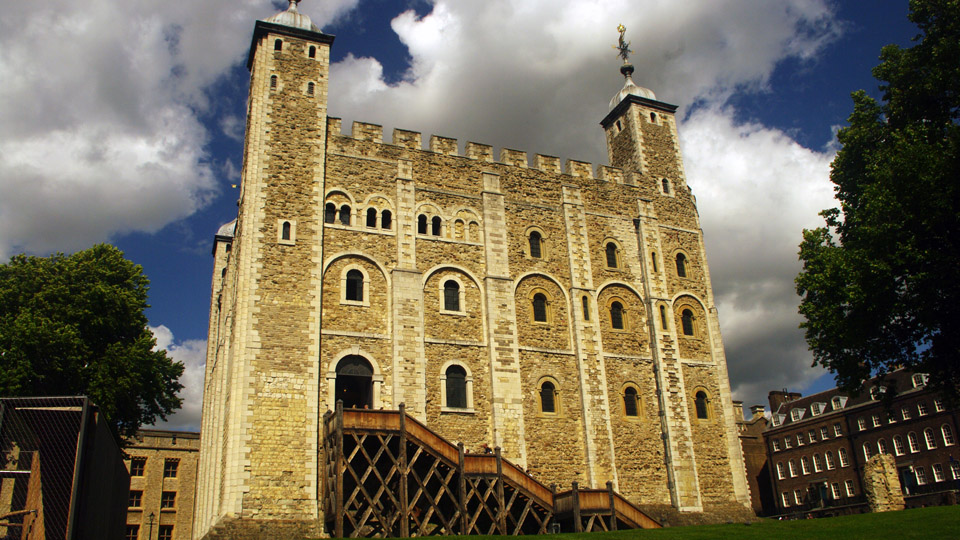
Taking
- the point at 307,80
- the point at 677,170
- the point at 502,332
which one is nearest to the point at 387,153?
the point at 307,80

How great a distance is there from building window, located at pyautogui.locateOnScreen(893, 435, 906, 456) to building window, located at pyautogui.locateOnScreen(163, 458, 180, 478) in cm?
4459

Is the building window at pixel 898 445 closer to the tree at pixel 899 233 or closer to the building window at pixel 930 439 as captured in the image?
the building window at pixel 930 439

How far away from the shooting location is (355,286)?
25609mm

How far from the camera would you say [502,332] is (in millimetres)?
26969

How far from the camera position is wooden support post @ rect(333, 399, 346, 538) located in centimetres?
1933

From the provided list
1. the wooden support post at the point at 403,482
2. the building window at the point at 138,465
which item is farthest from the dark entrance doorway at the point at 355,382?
the building window at the point at 138,465

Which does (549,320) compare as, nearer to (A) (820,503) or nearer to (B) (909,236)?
(B) (909,236)

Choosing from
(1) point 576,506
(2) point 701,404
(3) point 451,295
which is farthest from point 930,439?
(3) point 451,295

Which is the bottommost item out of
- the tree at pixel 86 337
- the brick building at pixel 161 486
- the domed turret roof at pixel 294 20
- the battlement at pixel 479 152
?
the brick building at pixel 161 486

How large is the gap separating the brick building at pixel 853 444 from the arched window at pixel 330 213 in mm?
29154

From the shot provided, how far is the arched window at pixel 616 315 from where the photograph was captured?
29781 millimetres

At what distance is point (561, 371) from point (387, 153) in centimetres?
1067

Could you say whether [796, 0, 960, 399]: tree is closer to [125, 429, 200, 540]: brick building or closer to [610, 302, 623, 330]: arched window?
[610, 302, 623, 330]: arched window

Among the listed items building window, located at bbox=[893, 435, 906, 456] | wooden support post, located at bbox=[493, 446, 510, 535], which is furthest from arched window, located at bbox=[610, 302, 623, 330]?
building window, located at bbox=[893, 435, 906, 456]
